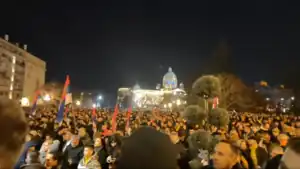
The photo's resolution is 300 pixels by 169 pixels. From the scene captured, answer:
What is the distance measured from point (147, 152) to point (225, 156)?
2475mm

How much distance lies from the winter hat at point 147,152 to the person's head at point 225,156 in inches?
89.9

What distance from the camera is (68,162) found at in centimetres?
866

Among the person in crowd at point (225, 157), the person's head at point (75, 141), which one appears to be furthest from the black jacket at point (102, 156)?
the person in crowd at point (225, 157)

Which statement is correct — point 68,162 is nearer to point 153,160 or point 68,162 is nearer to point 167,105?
point 153,160

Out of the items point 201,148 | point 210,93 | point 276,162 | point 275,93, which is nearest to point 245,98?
point 210,93

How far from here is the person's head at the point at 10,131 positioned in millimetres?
2418

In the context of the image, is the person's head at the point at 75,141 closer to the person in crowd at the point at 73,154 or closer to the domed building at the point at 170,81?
the person in crowd at the point at 73,154

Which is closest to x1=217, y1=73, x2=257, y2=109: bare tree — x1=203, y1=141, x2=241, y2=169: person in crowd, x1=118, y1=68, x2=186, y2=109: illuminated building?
x1=118, y1=68, x2=186, y2=109: illuminated building

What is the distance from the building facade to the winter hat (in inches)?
2208

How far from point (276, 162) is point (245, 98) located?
60500 mm

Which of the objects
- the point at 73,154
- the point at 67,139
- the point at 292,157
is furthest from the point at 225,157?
the point at 67,139

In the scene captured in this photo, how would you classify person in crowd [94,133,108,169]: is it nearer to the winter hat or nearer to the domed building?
the winter hat

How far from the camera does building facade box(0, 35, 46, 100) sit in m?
62.5

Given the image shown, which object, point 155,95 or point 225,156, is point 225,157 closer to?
point 225,156
